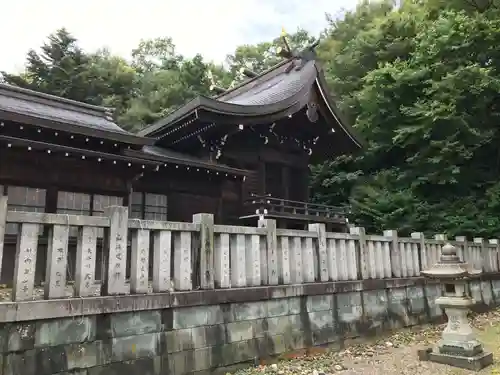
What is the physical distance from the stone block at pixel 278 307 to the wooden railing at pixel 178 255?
0.93 ft

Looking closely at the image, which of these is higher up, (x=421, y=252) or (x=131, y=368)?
(x=421, y=252)

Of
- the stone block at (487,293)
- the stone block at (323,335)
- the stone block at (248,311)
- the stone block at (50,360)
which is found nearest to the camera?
the stone block at (50,360)

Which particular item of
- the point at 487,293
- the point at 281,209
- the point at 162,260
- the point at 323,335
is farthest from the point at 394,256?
the point at 281,209

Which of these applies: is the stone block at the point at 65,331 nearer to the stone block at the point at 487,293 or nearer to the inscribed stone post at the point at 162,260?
the inscribed stone post at the point at 162,260

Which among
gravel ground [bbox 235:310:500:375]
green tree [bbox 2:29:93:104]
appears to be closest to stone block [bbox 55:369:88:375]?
gravel ground [bbox 235:310:500:375]

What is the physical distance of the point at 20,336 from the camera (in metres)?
3.78

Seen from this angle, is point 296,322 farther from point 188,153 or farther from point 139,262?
point 188,153

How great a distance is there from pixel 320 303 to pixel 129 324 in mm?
3369

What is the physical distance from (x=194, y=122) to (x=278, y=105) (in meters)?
2.75

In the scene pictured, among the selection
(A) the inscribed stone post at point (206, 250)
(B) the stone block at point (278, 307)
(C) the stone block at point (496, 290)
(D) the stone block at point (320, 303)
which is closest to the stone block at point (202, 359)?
(A) the inscribed stone post at point (206, 250)

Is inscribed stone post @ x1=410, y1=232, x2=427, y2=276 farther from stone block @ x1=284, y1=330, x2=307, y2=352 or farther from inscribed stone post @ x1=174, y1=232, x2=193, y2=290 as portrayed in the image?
inscribed stone post @ x1=174, y1=232, x2=193, y2=290

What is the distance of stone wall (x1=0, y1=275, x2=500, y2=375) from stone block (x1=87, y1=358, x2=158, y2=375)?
1 cm

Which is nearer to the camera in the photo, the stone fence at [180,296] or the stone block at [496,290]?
the stone fence at [180,296]

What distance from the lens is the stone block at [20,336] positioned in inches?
146
